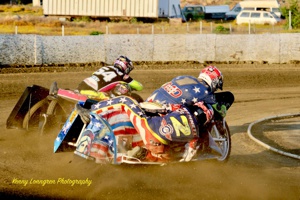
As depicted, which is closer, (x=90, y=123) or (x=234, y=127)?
(x=90, y=123)

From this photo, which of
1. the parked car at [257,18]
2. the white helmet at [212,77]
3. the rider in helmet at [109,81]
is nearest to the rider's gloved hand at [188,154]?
the white helmet at [212,77]

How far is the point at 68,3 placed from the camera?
53625 mm

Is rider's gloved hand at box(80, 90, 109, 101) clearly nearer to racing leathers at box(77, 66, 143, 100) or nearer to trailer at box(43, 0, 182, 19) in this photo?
racing leathers at box(77, 66, 143, 100)

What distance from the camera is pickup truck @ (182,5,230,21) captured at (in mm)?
60300

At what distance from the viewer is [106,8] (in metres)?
53.0

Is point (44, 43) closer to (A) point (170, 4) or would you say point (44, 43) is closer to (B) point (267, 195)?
(B) point (267, 195)

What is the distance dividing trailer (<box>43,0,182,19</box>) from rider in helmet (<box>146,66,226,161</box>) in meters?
43.9

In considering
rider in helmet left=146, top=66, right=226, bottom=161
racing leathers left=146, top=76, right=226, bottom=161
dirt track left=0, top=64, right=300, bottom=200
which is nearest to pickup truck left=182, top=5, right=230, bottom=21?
dirt track left=0, top=64, right=300, bottom=200

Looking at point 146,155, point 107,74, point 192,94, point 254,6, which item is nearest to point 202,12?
point 254,6

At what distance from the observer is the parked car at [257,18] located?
51350mm

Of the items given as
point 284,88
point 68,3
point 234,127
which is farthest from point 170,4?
point 234,127

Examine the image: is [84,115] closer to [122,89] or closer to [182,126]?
[182,126]

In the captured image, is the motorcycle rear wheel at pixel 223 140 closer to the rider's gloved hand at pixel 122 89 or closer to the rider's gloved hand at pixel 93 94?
the rider's gloved hand at pixel 93 94

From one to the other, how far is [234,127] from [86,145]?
6.29 metres
